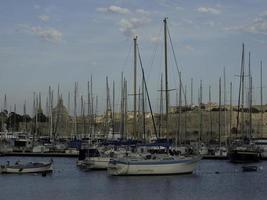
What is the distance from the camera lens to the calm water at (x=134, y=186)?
47.6 meters

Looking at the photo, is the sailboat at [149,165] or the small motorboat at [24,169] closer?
the sailboat at [149,165]

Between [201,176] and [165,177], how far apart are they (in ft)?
16.6

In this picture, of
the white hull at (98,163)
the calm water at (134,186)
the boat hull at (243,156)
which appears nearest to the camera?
the calm water at (134,186)

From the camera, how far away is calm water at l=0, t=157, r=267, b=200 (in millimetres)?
47625

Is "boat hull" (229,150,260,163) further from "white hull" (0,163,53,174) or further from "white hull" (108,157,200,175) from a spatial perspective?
"white hull" (0,163,53,174)

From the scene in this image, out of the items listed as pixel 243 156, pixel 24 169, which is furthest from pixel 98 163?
pixel 243 156

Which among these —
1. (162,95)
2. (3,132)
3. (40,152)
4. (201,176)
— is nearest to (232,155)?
(162,95)

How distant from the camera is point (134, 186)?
53.9 m

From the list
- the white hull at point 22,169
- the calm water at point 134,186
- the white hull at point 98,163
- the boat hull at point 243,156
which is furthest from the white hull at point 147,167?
the boat hull at point 243,156

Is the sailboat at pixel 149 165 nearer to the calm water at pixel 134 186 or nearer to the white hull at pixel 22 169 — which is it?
the calm water at pixel 134 186

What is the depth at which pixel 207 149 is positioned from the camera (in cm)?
9550

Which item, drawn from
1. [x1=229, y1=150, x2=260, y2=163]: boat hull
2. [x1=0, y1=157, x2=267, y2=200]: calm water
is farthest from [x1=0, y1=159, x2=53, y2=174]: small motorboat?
[x1=229, y1=150, x2=260, y2=163]: boat hull

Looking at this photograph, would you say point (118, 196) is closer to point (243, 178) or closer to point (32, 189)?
point (32, 189)

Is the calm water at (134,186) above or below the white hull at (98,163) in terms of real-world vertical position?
below
